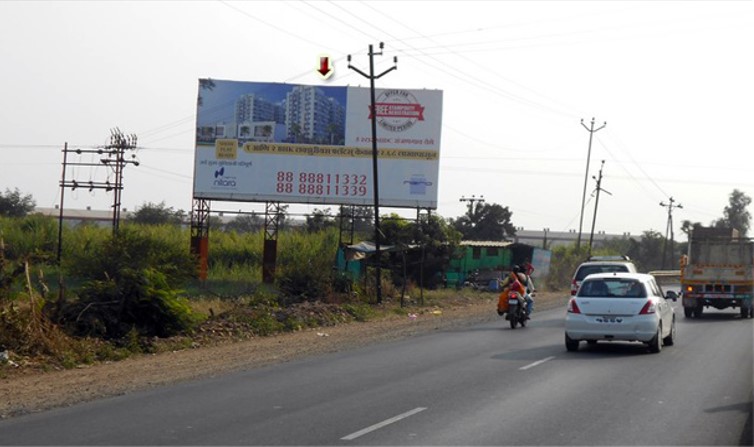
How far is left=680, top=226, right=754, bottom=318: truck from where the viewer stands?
3234 cm

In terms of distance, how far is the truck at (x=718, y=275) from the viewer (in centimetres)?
3234

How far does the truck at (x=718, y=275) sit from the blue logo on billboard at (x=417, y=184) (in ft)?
48.7

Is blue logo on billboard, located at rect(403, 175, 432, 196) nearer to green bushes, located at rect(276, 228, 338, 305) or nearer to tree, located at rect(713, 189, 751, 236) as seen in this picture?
green bushes, located at rect(276, 228, 338, 305)

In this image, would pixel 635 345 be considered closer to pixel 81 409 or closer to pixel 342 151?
pixel 81 409

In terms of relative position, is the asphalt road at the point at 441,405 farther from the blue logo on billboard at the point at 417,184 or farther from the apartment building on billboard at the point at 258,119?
the apartment building on billboard at the point at 258,119

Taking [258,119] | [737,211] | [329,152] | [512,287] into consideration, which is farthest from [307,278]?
[737,211]

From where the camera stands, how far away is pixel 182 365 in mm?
17828

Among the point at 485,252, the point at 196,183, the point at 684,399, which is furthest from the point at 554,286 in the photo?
the point at 684,399

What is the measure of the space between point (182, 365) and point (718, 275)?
21.0 metres

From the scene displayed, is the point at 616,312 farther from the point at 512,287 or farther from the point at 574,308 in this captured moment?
the point at 512,287

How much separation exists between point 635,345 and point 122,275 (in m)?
11.3

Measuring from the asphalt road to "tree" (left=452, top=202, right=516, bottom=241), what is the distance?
72.3 metres

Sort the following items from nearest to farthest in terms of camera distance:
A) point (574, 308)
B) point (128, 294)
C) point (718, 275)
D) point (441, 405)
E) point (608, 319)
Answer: point (441, 405) → point (608, 319) → point (574, 308) → point (128, 294) → point (718, 275)

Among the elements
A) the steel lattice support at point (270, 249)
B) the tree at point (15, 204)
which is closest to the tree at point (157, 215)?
the tree at point (15, 204)
